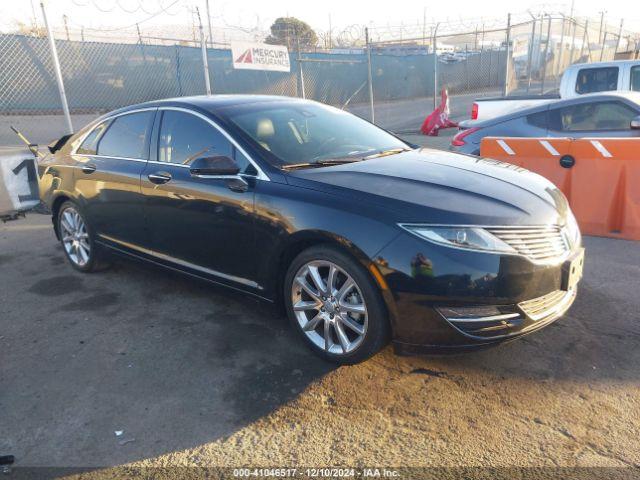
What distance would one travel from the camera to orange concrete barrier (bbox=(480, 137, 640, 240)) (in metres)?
5.34

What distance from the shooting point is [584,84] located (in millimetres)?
10555

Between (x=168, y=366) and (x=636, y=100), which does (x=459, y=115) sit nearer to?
(x=636, y=100)

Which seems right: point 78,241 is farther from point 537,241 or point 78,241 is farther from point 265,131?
point 537,241

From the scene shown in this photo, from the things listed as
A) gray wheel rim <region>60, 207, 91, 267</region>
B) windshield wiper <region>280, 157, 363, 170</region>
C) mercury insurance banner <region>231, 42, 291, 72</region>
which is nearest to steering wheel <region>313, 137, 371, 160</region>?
windshield wiper <region>280, 157, 363, 170</region>

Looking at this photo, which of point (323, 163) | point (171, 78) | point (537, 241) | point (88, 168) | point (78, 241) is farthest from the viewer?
point (171, 78)

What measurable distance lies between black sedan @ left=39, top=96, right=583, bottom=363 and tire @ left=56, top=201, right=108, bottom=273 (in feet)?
1.09

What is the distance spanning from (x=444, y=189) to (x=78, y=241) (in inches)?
147

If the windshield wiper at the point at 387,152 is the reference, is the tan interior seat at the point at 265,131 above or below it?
above

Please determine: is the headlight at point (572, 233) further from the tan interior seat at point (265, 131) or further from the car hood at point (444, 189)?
the tan interior seat at point (265, 131)

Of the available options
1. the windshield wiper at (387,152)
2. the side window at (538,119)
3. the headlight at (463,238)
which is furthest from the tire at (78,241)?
the side window at (538,119)

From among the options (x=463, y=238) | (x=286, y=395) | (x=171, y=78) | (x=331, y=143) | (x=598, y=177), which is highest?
(x=171, y=78)

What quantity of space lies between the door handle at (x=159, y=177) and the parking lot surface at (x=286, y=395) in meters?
0.89

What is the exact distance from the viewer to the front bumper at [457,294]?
2701mm

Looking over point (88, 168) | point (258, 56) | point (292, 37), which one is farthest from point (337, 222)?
point (292, 37)
